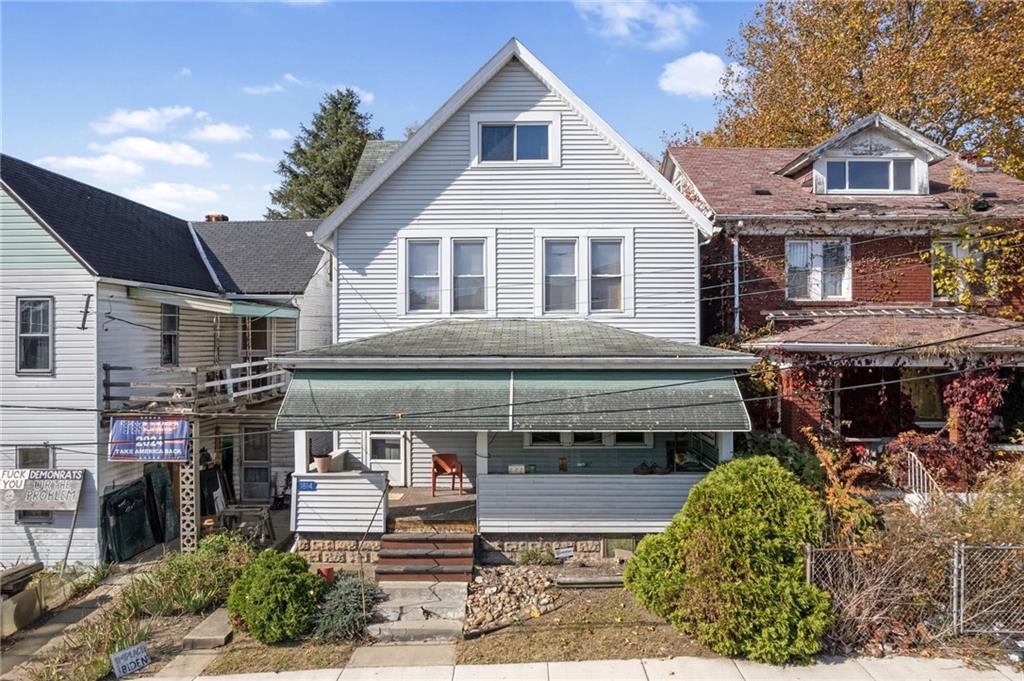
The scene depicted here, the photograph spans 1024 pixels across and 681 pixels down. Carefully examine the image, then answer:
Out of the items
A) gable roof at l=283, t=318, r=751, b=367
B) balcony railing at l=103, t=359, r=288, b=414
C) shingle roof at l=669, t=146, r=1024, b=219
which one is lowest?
balcony railing at l=103, t=359, r=288, b=414

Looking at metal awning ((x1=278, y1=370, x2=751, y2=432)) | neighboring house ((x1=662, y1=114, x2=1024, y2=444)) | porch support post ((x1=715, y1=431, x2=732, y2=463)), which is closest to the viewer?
metal awning ((x1=278, y1=370, x2=751, y2=432))

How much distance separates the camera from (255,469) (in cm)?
1706

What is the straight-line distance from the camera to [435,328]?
1302cm

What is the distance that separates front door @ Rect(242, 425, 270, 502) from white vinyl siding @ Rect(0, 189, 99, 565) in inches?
185

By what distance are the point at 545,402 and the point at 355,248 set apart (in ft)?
20.5

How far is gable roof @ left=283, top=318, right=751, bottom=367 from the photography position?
35.7 feet

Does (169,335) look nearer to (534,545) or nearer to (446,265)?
(446,265)

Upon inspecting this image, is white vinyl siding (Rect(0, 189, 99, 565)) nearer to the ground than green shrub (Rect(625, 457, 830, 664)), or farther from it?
farther from it

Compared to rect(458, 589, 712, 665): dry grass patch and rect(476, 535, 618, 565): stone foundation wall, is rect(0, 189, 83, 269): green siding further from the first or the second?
rect(458, 589, 712, 665): dry grass patch

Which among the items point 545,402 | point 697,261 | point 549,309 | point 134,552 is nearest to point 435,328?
point 549,309

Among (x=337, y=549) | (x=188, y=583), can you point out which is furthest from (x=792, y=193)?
(x=188, y=583)

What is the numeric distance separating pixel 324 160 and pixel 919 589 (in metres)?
41.3

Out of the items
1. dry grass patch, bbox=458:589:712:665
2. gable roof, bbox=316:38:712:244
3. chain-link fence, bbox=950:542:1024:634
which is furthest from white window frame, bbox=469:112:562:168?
chain-link fence, bbox=950:542:1024:634

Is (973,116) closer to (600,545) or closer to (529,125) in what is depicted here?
(529,125)
